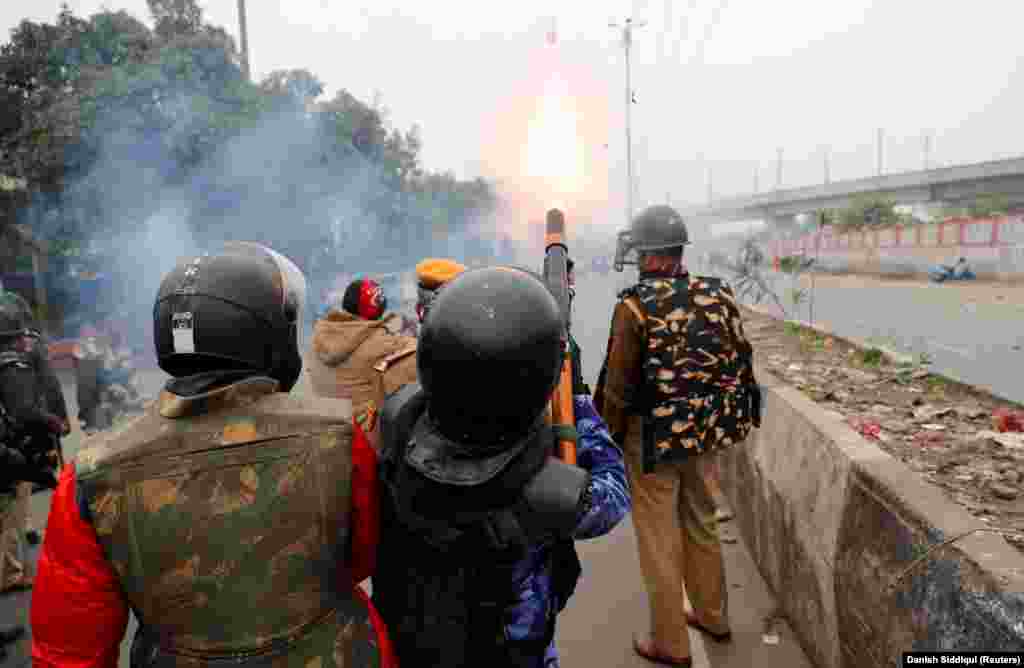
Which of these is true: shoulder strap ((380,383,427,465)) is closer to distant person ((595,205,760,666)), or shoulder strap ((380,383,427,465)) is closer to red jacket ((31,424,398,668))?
red jacket ((31,424,398,668))

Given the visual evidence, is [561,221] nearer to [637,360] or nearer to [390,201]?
[637,360]

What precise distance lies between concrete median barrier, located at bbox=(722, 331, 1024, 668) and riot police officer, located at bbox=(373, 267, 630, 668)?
946 millimetres

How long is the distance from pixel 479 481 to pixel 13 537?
4110 mm

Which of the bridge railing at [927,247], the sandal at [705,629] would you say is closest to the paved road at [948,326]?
the sandal at [705,629]

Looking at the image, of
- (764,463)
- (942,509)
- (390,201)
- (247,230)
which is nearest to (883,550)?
(942,509)

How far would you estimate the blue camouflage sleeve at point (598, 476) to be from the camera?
142 centimetres

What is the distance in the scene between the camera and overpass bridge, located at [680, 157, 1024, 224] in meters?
37.0

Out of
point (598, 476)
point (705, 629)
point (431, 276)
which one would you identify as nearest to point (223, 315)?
point (598, 476)

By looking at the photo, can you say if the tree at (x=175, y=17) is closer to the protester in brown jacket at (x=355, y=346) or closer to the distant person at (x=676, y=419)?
the protester in brown jacket at (x=355, y=346)

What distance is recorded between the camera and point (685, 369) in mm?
2824

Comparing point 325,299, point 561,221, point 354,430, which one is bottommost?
point 325,299

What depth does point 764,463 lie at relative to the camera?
11.5 ft

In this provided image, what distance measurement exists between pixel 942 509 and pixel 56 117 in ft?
43.0

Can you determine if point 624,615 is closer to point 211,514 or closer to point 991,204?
point 211,514
